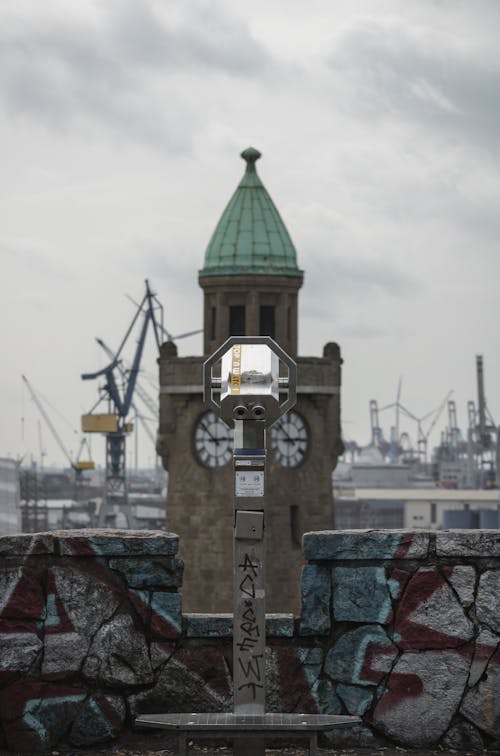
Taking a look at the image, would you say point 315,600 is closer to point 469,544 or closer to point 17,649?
point 469,544

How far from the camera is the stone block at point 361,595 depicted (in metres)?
15.1

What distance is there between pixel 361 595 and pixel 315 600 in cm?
38

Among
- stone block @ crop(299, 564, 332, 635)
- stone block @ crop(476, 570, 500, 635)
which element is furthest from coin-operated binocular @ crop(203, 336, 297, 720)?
stone block @ crop(476, 570, 500, 635)

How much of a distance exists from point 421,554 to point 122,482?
6782 inches

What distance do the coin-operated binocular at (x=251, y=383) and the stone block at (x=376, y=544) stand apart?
2.11m

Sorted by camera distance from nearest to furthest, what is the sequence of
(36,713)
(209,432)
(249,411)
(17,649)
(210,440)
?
1. (249,411)
2. (36,713)
3. (17,649)
4. (209,432)
5. (210,440)

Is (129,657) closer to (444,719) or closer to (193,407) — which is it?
(444,719)

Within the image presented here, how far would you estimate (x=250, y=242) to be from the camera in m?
71.8

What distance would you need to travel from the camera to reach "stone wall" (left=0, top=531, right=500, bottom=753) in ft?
49.1

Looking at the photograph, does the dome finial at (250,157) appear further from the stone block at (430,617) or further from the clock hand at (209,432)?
the stone block at (430,617)

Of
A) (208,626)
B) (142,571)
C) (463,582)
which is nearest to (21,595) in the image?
(142,571)

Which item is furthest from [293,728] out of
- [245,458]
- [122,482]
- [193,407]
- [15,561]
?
[122,482]

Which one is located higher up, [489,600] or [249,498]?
[249,498]

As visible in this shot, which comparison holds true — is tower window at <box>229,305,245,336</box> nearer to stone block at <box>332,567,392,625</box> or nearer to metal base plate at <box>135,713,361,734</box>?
stone block at <box>332,567,392,625</box>
